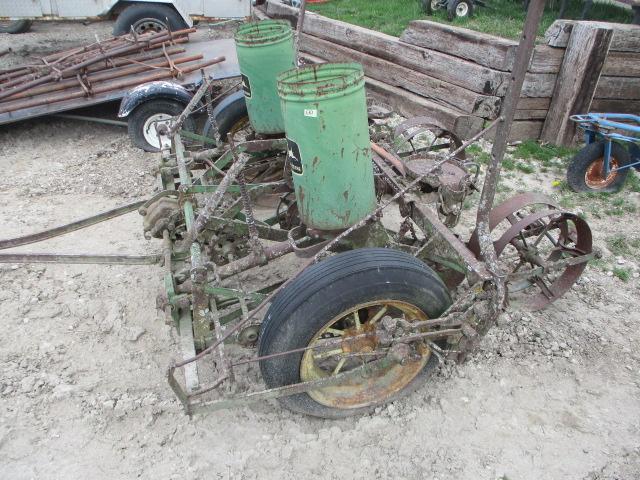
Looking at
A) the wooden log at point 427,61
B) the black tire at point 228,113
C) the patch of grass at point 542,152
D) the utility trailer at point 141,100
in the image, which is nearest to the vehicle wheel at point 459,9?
the wooden log at point 427,61

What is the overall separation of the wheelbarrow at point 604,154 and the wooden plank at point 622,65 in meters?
0.75

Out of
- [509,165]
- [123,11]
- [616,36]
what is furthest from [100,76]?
[616,36]

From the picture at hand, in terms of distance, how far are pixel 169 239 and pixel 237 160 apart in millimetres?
1052

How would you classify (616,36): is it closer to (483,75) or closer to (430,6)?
(483,75)

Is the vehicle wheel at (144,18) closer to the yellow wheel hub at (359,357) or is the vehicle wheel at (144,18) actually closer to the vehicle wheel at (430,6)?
the vehicle wheel at (430,6)

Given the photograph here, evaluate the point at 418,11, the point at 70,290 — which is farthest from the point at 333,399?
the point at 418,11

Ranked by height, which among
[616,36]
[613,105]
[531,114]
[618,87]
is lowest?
[531,114]

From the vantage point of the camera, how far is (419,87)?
271 inches

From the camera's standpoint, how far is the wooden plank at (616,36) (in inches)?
224

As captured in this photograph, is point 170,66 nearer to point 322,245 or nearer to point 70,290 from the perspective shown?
point 70,290

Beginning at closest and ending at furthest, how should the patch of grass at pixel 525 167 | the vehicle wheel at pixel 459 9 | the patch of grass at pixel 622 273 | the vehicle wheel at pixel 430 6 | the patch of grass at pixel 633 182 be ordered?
1. the patch of grass at pixel 622 273
2. the patch of grass at pixel 633 182
3. the patch of grass at pixel 525 167
4. the vehicle wheel at pixel 459 9
5. the vehicle wheel at pixel 430 6

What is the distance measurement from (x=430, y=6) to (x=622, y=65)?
5.58 metres

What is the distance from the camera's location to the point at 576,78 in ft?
19.0

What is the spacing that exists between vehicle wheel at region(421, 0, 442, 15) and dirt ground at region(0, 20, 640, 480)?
308 inches
